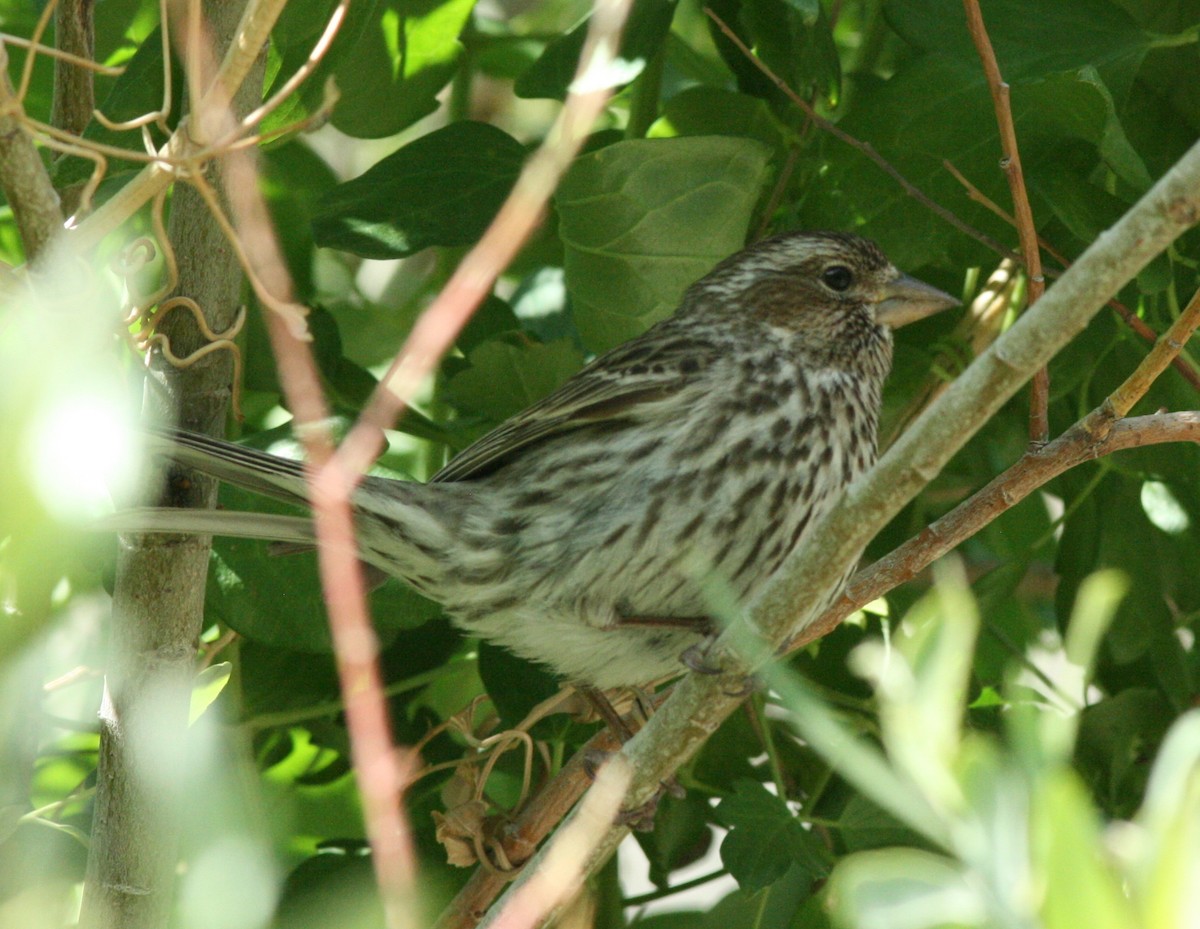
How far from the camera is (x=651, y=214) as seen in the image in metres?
2.62

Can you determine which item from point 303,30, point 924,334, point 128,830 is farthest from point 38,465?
point 924,334

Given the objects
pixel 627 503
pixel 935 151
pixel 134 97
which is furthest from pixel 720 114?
pixel 134 97

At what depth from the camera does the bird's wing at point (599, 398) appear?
281 centimetres

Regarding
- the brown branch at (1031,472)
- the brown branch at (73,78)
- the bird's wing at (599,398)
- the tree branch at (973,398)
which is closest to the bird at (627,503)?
the bird's wing at (599,398)

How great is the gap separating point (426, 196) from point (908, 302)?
108 centimetres

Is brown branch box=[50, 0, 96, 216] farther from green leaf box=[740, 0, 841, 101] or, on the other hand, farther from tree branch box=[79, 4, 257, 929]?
green leaf box=[740, 0, 841, 101]

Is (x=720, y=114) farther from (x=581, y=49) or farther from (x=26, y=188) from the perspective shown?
(x=26, y=188)

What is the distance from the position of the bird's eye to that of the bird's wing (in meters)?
0.40

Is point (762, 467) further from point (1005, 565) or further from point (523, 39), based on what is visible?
point (523, 39)

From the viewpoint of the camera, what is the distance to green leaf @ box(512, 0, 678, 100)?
2520mm

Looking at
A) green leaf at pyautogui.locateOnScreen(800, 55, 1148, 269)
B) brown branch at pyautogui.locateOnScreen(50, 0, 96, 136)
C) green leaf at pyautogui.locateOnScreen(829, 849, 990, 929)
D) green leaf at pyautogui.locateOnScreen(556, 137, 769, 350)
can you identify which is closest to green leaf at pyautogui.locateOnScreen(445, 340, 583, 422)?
green leaf at pyautogui.locateOnScreen(556, 137, 769, 350)

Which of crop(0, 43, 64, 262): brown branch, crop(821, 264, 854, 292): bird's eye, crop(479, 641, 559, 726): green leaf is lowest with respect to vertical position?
crop(479, 641, 559, 726): green leaf

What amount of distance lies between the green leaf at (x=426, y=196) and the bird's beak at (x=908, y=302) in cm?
90

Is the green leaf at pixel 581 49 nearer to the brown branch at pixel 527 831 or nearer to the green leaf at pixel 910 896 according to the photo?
the brown branch at pixel 527 831
